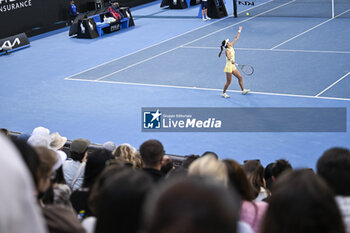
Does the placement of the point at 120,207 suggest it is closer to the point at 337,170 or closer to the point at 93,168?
the point at 337,170

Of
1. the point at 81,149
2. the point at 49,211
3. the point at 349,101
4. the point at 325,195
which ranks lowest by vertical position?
the point at 349,101

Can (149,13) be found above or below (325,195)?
below

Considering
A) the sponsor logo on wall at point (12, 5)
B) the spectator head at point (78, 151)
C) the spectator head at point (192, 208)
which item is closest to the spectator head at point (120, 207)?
the spectator head at point (192, 208)

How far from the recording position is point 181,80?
16.6 m

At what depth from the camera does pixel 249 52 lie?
19484 millimetres

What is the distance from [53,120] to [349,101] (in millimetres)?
8133

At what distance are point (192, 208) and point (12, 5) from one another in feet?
87.8

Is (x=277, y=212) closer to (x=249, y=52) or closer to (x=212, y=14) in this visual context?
→ (x=249, y=52)

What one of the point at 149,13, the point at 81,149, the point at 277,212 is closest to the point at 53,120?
the point at 81,149

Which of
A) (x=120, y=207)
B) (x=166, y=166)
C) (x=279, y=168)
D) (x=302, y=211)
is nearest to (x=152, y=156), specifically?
(x=166, y=166)

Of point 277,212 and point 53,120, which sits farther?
point 53,120

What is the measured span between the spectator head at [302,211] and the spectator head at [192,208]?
0.58 meters

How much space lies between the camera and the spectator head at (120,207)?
92.3 inches

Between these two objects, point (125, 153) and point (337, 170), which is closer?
point (337, 170)
